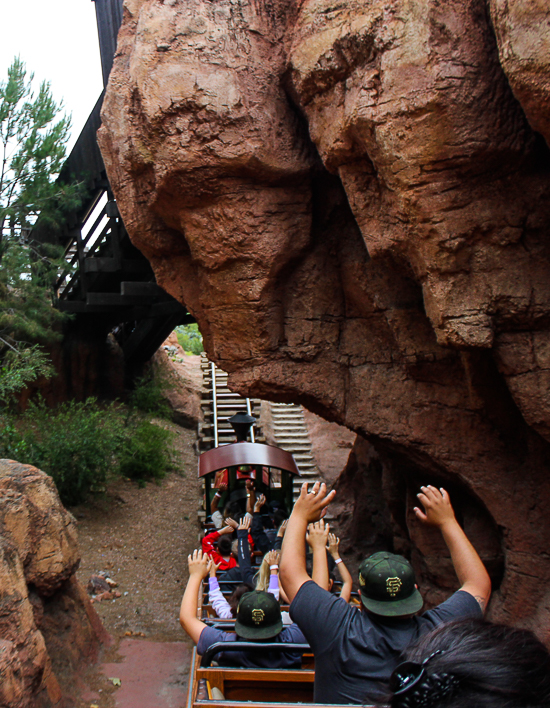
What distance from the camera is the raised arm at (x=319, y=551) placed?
8.42 feet

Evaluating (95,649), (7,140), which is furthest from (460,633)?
(7,140)

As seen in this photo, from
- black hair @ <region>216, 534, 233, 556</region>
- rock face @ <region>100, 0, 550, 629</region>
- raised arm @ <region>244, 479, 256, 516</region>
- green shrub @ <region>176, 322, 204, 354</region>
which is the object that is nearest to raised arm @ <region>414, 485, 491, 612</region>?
rock face @ <region>100, 0, 550, 629</region>

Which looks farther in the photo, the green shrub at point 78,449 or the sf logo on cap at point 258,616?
the green shrub at point 78,449

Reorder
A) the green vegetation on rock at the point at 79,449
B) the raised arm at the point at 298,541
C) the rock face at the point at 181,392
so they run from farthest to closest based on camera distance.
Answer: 1. the rock face at the point at 181,392
2. the green vegetation on rock at the point at 79,449
3. the raised arm at the point at 298,541

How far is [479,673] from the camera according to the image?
1051 millimetres

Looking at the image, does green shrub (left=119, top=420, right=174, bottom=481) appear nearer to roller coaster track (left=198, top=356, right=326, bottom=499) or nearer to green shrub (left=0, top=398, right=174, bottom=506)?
green shrub (left=0, top=398, right=174, bottom=506)

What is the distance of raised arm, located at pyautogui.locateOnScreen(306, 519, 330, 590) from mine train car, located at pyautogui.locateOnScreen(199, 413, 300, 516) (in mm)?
5267

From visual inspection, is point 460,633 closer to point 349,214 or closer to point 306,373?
point 306,373

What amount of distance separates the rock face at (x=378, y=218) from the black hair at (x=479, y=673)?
10.2 feet

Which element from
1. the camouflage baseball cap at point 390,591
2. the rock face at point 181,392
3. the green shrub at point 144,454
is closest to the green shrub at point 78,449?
the green shrub at point 144,454

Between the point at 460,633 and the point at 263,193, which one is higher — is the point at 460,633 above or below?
below

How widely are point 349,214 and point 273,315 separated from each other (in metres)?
1.34

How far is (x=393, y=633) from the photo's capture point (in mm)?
2090

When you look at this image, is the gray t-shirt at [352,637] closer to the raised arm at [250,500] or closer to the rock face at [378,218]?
the rock face at [378,218]
